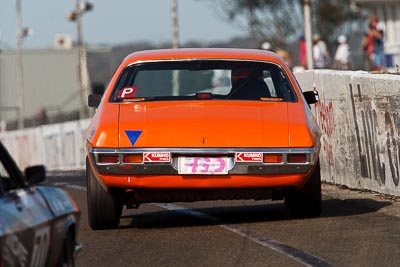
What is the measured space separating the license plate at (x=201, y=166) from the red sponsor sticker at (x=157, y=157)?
108 mm

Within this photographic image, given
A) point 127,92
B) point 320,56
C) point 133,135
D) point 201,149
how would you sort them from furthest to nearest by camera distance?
1. point 320,56
2. point 127,92
3. point 133,135
4. point 201,149

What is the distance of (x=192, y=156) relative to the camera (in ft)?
34.8

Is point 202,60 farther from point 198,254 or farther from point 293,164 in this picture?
point 198,254

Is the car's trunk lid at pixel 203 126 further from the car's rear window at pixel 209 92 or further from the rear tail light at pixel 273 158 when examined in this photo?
the car's rear window at pixel 209 92

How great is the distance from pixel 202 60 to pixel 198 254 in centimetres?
288

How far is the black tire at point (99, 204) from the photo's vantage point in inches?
431

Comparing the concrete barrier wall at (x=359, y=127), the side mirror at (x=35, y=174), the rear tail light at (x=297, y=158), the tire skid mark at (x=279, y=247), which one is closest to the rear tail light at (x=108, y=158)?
the tire skid mark at (x=279, y=247)

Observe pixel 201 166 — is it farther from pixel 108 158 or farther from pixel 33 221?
pixel 33 221

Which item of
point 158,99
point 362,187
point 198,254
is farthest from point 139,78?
point 362,187

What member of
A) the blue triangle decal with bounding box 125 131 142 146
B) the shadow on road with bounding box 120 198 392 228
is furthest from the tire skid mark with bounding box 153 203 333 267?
the blue triangle decal with bounding box 125 131 142 146

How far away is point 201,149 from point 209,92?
1124 millimetres

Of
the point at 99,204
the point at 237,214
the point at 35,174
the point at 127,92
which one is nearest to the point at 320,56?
the point at 237,214

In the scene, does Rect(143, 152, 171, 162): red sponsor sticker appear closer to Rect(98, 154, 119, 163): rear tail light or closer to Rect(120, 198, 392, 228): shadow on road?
Rect(98, 154, 119, 163): rear tail light

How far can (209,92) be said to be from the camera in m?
11.6
